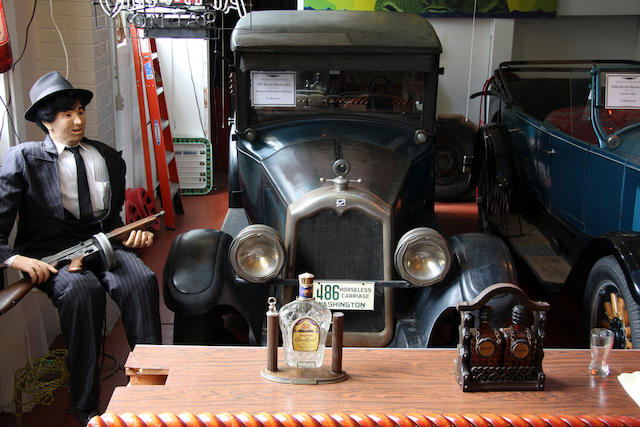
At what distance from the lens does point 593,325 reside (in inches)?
152

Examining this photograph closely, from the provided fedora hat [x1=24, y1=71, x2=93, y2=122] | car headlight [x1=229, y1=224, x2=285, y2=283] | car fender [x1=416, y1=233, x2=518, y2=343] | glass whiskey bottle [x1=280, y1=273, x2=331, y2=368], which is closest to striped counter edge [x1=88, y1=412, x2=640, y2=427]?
glass whiskey bottle [x1=280, y1=273, x2=331, y2=368]

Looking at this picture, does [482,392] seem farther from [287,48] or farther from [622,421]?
[287,48]

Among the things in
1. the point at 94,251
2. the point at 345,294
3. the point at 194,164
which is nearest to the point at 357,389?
the point at 345,294

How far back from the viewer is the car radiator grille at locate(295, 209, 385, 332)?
11.3ft

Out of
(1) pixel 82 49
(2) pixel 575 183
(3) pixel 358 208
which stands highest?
(1) pixel 82 49

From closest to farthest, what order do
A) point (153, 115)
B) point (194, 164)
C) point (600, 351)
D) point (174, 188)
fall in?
point (600, 351), point (153, 115), point (174, 188), point (194, 164)

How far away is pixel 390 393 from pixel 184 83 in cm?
531

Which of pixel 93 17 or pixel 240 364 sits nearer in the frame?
pixel 240 364

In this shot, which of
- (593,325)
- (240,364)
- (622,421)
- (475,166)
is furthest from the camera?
(475,166)

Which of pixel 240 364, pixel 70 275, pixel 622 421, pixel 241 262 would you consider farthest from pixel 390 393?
pixel 70 275

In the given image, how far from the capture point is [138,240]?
11.8ft

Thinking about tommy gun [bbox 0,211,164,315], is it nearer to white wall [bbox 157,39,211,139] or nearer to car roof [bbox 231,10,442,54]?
car roof [bbox 231,10,442,54]

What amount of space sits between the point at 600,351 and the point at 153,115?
14.7 feet

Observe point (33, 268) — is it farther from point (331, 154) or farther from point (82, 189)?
point (331, 154)
